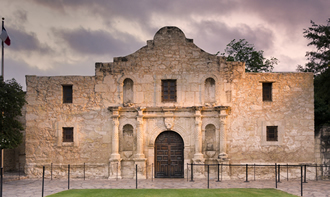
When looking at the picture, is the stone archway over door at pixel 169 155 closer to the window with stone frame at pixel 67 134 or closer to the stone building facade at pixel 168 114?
the stone building facade at pixel 168 114

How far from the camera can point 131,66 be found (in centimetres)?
1855

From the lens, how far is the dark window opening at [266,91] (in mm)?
18406

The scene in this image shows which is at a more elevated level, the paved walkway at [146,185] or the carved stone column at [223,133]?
the carved stone column at [223,133]

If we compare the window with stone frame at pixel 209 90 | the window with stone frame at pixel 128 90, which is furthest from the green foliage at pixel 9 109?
the window with stone frame at pixel 209 90

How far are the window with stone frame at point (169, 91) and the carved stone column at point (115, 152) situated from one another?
8.91 ft

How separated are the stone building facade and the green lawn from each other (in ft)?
13.1

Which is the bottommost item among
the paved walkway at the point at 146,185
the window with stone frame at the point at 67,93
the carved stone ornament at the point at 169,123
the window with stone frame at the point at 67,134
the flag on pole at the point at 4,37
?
the paved walkway at the point at 146,185

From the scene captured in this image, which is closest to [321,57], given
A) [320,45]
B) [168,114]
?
[320,45]

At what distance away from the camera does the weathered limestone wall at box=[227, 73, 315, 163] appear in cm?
1789

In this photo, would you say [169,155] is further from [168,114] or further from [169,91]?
[169,91]

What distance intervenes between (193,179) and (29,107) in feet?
32.7

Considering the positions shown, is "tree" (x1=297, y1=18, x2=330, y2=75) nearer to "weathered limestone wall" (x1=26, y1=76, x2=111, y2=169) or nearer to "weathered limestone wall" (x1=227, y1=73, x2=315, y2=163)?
"weathered limestone wall" (x1=227, y1=73, x2=315, y2=163)

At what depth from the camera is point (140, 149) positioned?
17859 millimetres

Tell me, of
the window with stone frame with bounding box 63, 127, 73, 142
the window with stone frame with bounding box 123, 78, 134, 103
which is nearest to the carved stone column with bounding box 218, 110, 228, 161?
the window with stone frame with bounding box 123, 78, 134, 103
